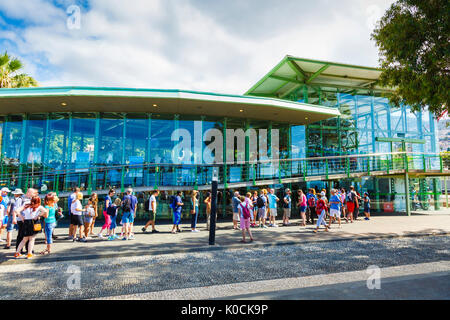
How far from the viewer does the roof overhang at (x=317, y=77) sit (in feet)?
56.9

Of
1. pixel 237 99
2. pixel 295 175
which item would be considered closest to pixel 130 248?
pixel 237 99

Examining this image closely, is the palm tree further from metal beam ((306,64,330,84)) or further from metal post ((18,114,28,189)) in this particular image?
metal beam ((306,64,330,84))

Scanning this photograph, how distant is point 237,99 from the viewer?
13.8 m

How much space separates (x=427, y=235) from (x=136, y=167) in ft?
43.0

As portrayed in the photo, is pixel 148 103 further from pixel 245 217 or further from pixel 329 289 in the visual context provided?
pixel 329 289

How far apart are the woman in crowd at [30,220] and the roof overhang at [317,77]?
14.6m

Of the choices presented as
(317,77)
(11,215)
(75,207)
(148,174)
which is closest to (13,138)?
(148,174)

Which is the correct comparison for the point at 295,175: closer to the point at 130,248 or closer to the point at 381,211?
the point at 381,211

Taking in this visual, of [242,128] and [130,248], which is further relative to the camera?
[242,128]

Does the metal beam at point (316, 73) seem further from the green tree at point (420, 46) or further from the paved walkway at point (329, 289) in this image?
the paved walkway at point (329, 289)

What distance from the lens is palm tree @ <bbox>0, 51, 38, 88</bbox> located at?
15.8 metres

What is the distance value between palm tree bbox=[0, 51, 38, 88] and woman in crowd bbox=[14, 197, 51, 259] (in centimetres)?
1258

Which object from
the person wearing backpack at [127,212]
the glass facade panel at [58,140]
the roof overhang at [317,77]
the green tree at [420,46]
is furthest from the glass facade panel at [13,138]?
the green tree at [420,46]

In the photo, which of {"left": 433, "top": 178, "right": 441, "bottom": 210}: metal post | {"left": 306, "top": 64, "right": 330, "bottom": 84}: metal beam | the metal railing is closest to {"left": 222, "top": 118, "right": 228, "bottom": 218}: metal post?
the metal railing
